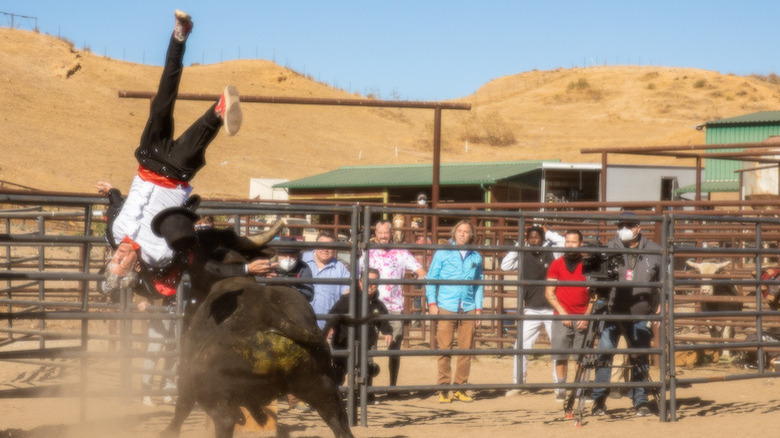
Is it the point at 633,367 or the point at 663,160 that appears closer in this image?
the point at 633,367

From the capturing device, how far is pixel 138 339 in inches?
264

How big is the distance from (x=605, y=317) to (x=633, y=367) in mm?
719

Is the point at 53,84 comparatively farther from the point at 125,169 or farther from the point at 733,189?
the point at 733,189

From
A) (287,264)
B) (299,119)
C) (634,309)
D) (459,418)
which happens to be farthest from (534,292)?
(299,119)

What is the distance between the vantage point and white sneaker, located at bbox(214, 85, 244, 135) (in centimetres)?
454

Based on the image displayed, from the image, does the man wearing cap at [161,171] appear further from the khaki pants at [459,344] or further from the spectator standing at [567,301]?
the spectator standing at [567,301]

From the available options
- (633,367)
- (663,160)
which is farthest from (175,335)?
(663,160)

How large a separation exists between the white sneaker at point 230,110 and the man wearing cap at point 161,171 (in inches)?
1.6

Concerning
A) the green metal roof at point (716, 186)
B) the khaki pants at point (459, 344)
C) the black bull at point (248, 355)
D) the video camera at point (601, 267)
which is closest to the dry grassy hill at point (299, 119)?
the green metal roof at point (716, 186)

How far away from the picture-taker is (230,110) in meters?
4.54

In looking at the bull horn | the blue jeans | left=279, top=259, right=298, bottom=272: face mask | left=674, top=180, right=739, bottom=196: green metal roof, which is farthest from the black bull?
left=674, top=180, right=739, bottom=196: green metal roof

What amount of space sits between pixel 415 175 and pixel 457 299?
2354cm

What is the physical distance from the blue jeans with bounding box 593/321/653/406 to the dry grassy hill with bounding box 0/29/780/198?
98.9ft

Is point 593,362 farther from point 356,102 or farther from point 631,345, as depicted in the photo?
point 356,102
